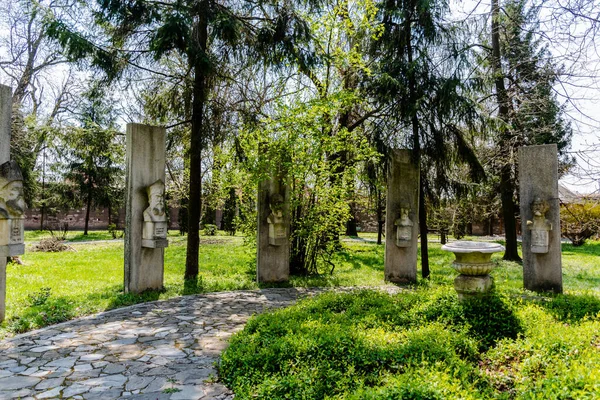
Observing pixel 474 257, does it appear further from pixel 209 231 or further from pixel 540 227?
pixel 209 231

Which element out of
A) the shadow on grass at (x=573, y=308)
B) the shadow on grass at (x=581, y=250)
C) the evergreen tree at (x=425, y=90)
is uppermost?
the evergreen tree at (x=425, y=90)

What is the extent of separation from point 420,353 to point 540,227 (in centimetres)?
559

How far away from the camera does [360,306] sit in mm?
5969

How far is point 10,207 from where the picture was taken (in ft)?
18.9

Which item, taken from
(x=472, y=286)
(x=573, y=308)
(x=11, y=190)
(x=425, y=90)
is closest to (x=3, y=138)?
(x=11, y=190)

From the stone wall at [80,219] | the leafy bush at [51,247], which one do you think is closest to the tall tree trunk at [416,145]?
the leafy bush at [51,247]

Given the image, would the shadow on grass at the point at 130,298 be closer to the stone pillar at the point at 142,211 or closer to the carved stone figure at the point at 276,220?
the stone pillar at the point at 142,211

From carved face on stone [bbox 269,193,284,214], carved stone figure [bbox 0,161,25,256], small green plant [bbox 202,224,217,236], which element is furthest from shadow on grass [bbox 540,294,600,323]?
small green plant [bbox 202,224,217,236]

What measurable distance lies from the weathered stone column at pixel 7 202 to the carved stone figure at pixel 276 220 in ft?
15.1

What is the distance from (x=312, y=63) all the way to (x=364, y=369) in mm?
6997

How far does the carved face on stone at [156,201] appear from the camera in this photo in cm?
765

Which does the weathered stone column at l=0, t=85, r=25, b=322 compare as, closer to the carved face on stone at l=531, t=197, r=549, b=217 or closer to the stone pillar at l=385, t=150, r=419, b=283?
the stone pillar at l=385, t=150, r=419, b=283

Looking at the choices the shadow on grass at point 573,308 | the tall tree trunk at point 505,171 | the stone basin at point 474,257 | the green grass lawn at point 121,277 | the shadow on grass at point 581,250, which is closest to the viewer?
the stone basin at point 474,257

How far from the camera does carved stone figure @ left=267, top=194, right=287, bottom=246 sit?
8992 millimetres
